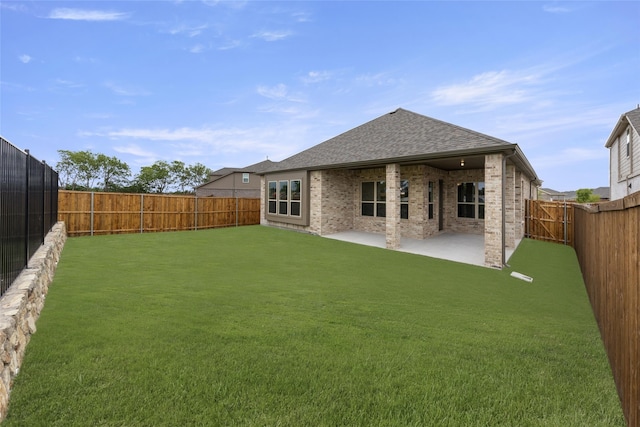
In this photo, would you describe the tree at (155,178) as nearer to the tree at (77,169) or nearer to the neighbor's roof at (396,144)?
the tree at (77,169)

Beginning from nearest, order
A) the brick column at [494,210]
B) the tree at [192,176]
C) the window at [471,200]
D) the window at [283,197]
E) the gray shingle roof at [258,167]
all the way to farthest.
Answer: the brick column at [494,210] < the window at [471,200] < the window at [283,197] < the gray shingle roof at [258,167] < the tree at [192,176]

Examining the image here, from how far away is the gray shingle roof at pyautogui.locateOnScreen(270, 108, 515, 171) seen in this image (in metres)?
9.89

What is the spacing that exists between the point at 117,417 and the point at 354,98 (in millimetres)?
20035

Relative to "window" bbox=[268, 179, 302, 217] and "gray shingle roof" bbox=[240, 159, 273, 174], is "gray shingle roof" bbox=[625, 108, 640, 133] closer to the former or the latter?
"window" bbox=[268, 179, 302, 217]

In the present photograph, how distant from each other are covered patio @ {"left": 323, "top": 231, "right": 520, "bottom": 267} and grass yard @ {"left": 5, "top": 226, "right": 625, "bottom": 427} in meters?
3.48

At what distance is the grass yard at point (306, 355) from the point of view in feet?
7.36

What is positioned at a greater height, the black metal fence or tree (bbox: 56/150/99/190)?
tree (bbox: 56/150/99/190)

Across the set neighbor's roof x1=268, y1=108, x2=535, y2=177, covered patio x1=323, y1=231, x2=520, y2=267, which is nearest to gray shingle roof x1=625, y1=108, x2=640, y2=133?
neighbor's roof x1=268, y1=108, x2=535, y2=177

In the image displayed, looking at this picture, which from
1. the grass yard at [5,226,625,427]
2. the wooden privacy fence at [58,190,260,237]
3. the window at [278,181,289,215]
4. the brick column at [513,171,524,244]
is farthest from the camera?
the window at [278,181,289,215]

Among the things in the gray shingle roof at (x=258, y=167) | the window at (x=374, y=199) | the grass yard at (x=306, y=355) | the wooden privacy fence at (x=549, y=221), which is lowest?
the grass yard at (x=306, y=355)

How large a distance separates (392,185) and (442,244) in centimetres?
314

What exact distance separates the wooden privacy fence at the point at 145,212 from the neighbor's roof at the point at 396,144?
4453mm

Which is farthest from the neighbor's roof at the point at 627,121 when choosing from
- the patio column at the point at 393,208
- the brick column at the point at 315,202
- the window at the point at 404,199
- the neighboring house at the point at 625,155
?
the brick column at the point at 315,202

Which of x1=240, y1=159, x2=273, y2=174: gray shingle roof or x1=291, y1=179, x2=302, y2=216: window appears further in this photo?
x1=240, y1=159, x2=273, y2=174: gray shingle roof
